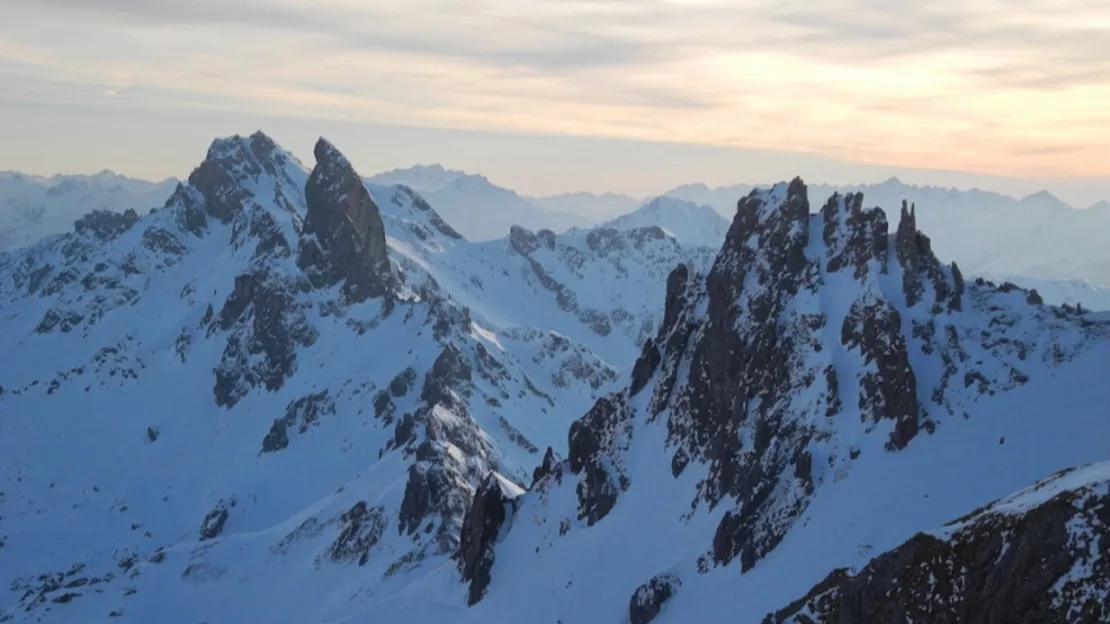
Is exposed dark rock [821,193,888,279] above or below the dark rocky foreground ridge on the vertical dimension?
above

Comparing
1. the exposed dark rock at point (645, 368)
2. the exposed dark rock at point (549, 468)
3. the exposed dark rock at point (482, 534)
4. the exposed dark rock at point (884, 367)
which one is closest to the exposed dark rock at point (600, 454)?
the exposed dark rock at point (645, 368)

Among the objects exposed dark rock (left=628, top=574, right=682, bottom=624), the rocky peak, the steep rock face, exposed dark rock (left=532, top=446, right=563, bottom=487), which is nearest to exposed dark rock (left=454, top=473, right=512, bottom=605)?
exposed dark rock (left=532, top=446, right=563, bottom=487)

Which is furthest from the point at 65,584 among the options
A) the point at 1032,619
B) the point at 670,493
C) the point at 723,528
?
the point at 1032,619

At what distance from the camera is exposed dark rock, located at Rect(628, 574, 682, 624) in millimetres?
84250

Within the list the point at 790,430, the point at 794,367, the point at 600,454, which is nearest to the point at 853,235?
the point at 794,367

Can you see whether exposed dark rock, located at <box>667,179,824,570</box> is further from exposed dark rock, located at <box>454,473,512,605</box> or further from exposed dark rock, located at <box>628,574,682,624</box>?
exposed dark rock, located at <box>454,473,512,605</box>

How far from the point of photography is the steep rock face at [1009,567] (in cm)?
4162

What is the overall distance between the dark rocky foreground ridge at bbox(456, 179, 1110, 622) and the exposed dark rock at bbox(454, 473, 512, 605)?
38 cm

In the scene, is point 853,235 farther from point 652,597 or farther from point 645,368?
point 652,597

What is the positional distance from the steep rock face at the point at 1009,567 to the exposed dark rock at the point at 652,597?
3428 centimetres

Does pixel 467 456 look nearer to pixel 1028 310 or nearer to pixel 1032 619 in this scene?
pixel 1028 310

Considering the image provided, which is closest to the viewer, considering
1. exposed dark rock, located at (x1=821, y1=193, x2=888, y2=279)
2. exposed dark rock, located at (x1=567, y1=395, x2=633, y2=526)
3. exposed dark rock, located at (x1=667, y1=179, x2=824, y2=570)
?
exposed dark rock, located at (x1=667, y1=179, x2=824, y2=570)

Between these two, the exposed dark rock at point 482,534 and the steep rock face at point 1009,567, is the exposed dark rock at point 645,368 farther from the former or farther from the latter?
the steep rock face at point 1009,567

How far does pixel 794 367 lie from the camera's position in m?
89.8
